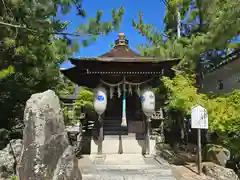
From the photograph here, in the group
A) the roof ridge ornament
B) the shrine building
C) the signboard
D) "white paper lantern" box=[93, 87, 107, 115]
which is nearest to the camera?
the signboard

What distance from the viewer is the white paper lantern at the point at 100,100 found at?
855 centimetres

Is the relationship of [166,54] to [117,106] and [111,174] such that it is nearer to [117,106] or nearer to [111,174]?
[117,106]

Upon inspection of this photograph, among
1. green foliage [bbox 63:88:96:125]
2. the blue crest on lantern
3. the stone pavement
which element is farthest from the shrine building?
green foliage [bbox 63:88:96:125]

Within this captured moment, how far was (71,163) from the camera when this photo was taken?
196 inches

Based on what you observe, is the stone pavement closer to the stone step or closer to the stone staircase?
the stone step

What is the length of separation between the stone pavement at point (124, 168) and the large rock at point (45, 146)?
131 centimetres

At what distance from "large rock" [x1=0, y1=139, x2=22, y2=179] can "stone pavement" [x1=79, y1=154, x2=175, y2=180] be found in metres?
2.03

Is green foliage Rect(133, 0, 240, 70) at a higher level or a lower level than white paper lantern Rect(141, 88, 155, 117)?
higher

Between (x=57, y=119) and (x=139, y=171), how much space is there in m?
2.91

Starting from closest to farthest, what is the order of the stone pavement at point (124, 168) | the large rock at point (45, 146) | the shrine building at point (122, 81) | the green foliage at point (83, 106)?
the large rock at point (45, 146)
the stone pavement at point (124, 168)
the shrine building at point (122, 81)
the green foliage at point (83, 106)

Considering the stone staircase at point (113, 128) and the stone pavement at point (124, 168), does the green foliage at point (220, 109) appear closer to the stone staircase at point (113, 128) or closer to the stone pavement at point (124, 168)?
the stone pavement at point (124, 168)

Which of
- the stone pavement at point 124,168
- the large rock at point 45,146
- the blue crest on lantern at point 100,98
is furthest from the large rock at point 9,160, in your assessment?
the blue crest on lantern at point 100,98

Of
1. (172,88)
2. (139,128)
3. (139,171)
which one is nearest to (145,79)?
(172,88)

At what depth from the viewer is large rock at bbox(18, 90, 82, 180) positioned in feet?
15.1
